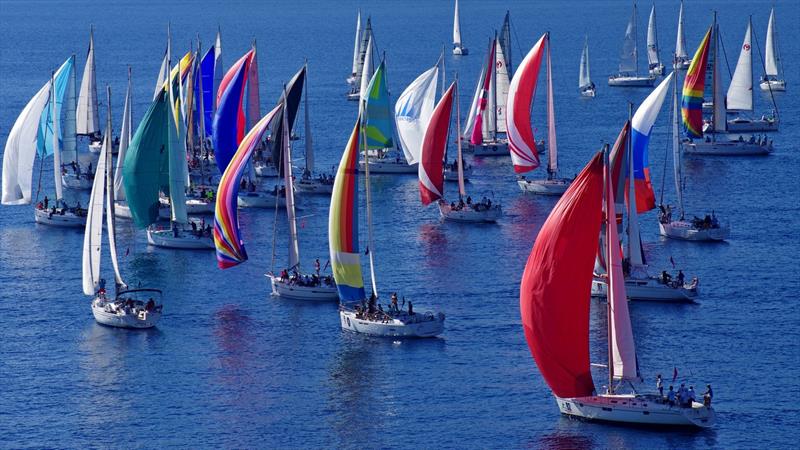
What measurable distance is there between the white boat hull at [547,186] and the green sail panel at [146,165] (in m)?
32.2

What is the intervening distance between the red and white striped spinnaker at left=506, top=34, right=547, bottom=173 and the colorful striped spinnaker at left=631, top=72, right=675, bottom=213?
22737mm

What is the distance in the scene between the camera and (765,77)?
634 feet

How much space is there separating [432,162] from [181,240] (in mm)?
20408

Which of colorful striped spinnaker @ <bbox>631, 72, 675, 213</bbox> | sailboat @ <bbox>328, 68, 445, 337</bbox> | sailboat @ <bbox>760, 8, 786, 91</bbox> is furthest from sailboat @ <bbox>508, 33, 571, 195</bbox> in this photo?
sailboat @ <bbox>760, 8, 786, 91</bbox>

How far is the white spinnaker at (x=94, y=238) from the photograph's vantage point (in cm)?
9931

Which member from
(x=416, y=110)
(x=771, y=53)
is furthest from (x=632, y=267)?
(x=771, y=53)

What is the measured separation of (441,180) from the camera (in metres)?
124

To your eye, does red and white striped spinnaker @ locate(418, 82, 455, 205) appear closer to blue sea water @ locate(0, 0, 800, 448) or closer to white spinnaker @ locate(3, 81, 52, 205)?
blue sea water @ locate(0, 0, 800, 448)

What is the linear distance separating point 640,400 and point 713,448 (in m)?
4.28

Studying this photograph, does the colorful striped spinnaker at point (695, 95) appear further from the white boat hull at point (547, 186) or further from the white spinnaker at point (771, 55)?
the white spinnaker at point (771, 55)

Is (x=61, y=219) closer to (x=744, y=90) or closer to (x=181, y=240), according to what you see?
(x=181, y=240)

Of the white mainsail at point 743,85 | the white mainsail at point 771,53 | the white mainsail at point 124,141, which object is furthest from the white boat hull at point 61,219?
the white mainsail at point 771,53

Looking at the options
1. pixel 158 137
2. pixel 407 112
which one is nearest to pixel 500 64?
pixel 407 112

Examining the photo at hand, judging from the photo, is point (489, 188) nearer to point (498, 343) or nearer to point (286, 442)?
point (498, 343)
